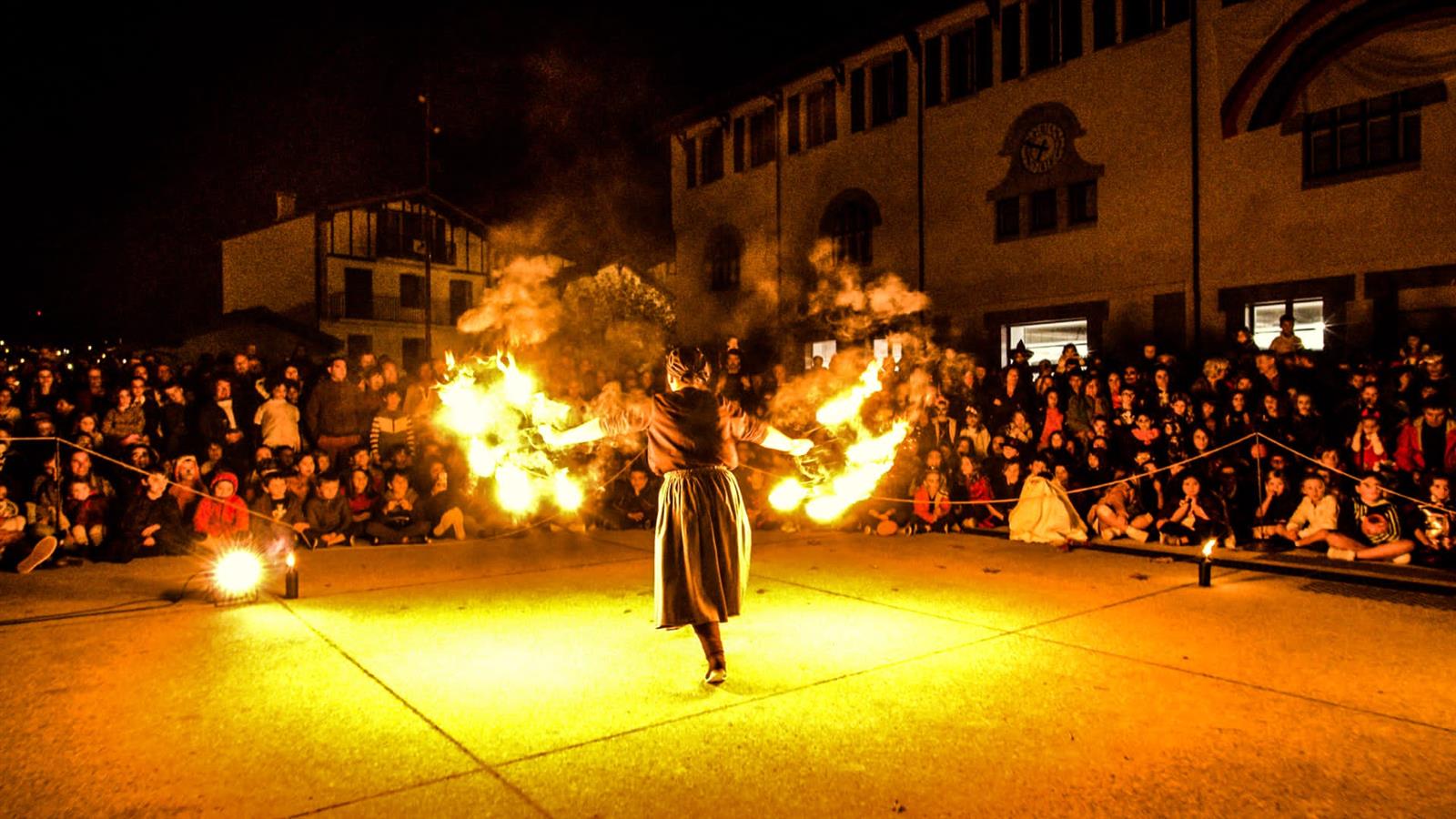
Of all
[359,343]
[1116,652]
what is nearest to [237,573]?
[1116,652]

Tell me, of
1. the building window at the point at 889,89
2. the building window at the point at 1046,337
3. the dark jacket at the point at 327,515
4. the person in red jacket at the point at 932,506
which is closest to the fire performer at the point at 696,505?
the person in red jacket at the point at 932,506

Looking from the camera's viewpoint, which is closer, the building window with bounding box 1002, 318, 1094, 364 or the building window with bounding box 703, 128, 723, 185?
the building window with bounding box 1002, 318, 1094, 364

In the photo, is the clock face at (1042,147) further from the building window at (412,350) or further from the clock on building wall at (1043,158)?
the building window at (412,350)

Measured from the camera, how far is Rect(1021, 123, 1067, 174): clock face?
16.4 metres

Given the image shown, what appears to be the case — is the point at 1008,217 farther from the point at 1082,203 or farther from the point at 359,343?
the point at 359,343

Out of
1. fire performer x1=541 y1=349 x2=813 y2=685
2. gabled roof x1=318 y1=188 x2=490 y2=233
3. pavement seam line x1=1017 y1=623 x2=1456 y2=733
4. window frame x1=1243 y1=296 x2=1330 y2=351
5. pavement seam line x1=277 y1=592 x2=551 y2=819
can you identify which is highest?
gabled roof x1=318 y1=188 x2=490 y2=233

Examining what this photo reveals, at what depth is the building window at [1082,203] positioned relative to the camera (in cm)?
1598

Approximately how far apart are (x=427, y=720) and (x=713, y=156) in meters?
20.9

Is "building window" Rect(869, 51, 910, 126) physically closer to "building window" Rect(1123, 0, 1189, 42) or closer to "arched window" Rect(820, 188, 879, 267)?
"arched window" Rect(820, 188, 879, 267)

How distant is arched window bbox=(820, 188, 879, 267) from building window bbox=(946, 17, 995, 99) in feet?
9.40

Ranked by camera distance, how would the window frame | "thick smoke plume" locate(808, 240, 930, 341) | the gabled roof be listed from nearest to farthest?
the window frame → "thick smoke plume" locate(808, 240, 930, 341) → the gabled roof

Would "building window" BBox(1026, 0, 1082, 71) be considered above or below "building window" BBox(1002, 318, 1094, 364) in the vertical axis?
above

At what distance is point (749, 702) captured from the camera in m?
4.83

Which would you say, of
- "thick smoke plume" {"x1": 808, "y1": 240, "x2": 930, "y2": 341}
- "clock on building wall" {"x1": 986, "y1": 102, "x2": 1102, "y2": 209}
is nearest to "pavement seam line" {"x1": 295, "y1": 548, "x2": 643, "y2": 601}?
"clock on building wall" {"x1": 986, "y1": 102, "x2": 1102, "y2": 209}
